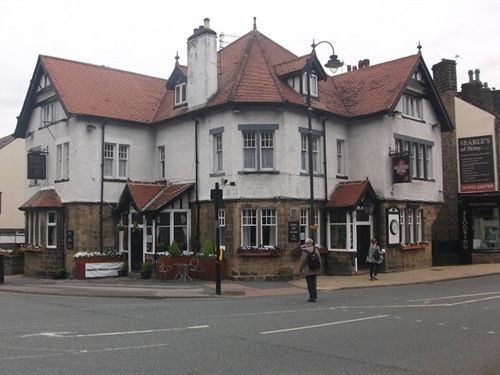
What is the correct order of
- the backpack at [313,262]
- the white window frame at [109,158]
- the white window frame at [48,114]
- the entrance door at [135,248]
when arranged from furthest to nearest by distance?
the white window frame at [48,114] < the white window frame at [109,158] < the entrance door at [135,248] < the backpack at [313,262]

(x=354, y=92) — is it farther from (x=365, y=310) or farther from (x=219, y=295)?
(x=365, y=310)

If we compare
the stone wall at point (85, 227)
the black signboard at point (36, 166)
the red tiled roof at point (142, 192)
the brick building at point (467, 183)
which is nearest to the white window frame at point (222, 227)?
the red tiled roof at point (142, 192)

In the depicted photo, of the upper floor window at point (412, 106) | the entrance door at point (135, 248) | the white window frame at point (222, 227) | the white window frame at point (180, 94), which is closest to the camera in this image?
the white window frame at point (222, 227)

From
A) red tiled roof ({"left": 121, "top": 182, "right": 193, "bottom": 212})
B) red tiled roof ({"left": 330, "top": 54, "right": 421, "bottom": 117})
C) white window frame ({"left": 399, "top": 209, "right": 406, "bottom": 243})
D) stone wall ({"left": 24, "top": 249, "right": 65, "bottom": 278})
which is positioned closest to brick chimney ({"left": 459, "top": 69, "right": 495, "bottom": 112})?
red tiled roof ({"left": 330, "top": 54, "right": 421, "bottom": 117})

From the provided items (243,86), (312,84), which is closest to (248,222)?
(243,86)

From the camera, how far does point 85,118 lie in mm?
26609

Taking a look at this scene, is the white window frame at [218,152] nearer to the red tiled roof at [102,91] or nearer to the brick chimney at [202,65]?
the brick chimney at [202,65]

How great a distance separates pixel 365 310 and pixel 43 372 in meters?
8.49

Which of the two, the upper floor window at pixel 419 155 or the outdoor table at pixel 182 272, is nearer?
the outdoor table at pixel 182 272

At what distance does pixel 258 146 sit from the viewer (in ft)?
78.7

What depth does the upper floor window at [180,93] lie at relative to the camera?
2758 cm

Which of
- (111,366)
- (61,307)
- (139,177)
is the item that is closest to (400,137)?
(139,177)

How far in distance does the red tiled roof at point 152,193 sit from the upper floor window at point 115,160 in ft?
5.15

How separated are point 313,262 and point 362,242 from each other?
10601 millimetres
